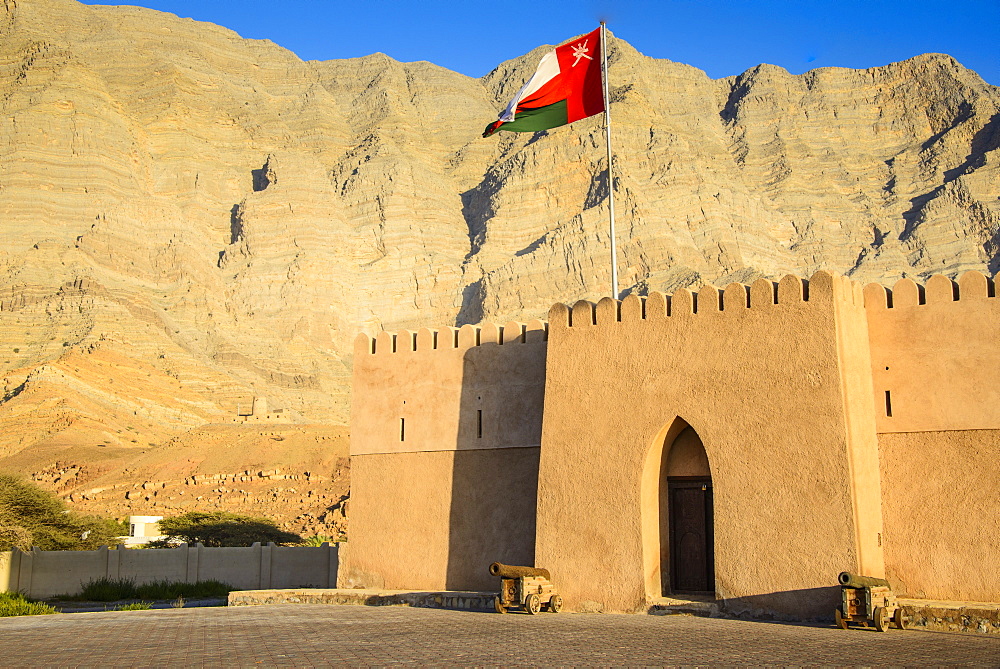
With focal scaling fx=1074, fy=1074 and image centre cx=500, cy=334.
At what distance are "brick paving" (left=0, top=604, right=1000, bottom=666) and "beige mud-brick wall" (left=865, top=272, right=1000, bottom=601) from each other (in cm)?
161

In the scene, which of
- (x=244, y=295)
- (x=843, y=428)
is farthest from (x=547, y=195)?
(x=843, y=428)

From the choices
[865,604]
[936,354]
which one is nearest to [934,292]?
[936,354]

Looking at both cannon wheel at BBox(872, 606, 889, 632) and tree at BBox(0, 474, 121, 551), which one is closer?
cannon wheel at BBox(872, 606, 889, 632)

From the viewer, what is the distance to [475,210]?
11088cm

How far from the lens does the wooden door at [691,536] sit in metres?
13.4

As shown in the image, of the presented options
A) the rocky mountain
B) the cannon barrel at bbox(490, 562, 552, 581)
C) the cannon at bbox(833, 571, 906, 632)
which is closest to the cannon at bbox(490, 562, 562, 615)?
the cannon barrel at bbox(490, 562, 552, 581)

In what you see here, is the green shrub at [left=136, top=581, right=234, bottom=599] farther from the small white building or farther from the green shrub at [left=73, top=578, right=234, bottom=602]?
the small white building

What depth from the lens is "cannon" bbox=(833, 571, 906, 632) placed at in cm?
1082

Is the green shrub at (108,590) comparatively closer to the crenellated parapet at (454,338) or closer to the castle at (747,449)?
the crenellated parapet at (454,338)

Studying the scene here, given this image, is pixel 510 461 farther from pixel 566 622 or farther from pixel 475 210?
pixel 475 210

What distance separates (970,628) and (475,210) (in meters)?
102

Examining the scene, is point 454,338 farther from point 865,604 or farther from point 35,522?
point 35,522

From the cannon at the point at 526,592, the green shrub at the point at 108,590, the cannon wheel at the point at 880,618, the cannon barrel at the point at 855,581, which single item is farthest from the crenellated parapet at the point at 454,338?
the green shrub at the point at 108,590

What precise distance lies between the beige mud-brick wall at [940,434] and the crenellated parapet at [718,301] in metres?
0.81
